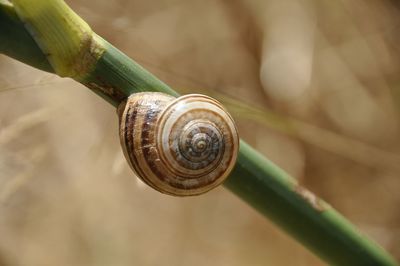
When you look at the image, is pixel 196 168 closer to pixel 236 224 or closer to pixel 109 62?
pixel 109 62

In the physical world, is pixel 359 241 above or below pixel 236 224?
above

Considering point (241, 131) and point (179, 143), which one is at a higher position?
point (179, 143)

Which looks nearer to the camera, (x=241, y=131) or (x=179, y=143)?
(x=179, y=143)

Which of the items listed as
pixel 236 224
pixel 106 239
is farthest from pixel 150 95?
pixel 236 224

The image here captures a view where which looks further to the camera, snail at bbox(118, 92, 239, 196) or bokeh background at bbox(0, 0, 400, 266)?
bokeh background at bbox(0, 0, 400, 266)

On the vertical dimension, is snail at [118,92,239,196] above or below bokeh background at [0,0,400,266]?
above
